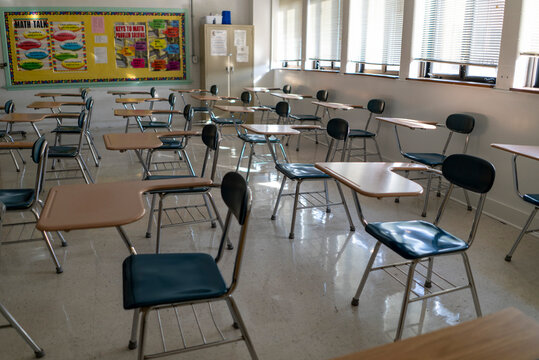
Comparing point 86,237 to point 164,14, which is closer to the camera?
point 86,237

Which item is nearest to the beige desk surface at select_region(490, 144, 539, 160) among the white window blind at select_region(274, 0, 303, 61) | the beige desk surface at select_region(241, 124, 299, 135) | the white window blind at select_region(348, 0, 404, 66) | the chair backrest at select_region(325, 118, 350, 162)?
the chair backrest at select_region(325, 118, 350, 162)

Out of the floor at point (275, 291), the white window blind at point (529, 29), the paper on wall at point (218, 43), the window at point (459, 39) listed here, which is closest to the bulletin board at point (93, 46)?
the paper on wall at point (218, 43)

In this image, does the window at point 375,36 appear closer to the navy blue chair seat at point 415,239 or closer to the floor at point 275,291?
the floor at point 275,291

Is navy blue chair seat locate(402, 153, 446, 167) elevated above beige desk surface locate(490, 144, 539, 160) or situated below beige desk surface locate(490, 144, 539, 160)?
below

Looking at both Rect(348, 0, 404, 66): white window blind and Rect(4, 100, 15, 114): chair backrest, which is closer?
Rect(4, 100, 15, 114): chair backrest

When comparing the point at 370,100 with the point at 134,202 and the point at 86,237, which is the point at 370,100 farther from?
the point at 134,202

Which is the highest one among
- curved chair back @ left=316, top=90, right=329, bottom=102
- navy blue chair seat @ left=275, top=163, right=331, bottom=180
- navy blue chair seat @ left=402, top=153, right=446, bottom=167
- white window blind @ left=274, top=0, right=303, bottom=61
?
white window blind @ left=274, top=0, right=303, bottom=61

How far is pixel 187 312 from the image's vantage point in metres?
2.39

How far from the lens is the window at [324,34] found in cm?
711

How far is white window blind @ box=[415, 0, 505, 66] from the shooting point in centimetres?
415

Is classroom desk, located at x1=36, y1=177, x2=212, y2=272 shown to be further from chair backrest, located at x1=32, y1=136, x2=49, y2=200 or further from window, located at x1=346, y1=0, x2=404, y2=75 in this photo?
window, located at x1=346, y1=0, x2=404, y2=75

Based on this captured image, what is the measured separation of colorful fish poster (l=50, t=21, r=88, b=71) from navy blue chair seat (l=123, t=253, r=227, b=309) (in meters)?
7.56

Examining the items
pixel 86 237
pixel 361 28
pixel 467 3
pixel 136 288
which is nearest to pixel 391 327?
pixel 136 288

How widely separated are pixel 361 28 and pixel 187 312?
528 centimetres
